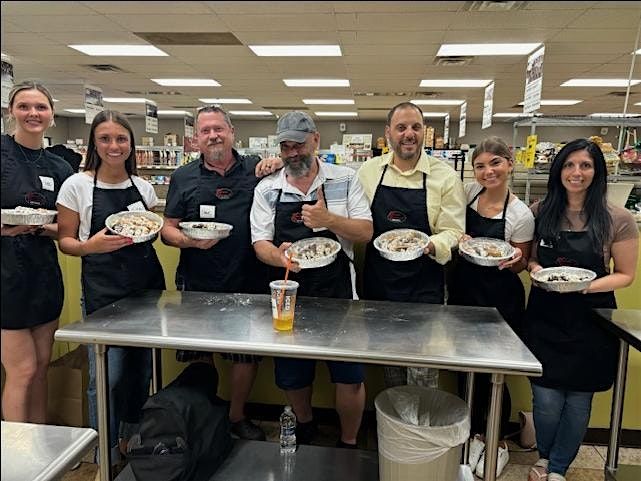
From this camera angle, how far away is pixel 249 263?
7.95 ft

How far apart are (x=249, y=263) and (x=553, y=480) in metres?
1.66

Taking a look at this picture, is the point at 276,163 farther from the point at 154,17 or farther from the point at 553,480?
the point at 154,17

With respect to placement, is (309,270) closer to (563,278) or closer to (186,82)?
(563,278)

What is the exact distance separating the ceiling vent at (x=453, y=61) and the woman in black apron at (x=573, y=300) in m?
Answer: 5.14

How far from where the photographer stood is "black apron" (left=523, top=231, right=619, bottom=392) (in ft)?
6.92

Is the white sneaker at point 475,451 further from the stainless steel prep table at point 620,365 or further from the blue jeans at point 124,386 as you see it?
the blue jeans at point 124,386

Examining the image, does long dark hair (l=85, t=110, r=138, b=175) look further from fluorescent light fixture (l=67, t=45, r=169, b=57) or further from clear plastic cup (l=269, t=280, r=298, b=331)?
fluorescent light fixture (l=67, t=45, r=169, b=57)

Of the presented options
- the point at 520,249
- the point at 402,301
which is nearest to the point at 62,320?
the point at 402,301

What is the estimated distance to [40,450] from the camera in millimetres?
1185

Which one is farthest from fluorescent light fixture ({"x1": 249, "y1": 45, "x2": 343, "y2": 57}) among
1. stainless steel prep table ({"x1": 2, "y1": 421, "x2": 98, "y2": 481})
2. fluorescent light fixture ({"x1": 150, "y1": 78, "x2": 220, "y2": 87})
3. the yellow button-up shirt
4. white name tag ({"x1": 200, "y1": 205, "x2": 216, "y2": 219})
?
stainless steel prep table ({"x1": 2, "y1": 421, "x2": 98, "y2": 481})

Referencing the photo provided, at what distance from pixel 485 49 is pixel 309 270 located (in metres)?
5.24

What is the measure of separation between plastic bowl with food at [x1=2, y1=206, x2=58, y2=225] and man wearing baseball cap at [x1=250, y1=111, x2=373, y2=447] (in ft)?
2.72

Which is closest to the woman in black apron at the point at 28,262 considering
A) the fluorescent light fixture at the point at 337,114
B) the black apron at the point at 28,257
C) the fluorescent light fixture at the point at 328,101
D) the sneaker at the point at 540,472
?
the black apron at the point at 28,257

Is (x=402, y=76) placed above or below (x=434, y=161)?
above
